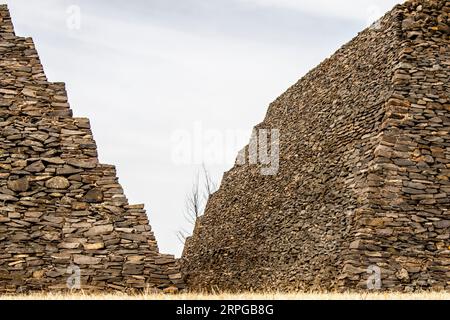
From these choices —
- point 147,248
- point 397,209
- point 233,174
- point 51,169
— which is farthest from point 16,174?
point 233,174

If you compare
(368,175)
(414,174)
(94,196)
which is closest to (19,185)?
(94,196)

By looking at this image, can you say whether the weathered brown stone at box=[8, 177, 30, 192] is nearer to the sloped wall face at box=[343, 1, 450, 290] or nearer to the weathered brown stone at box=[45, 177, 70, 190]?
the weathered brown stone at box=[45, 177, 70, 190]

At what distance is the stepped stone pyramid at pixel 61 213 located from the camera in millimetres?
19250

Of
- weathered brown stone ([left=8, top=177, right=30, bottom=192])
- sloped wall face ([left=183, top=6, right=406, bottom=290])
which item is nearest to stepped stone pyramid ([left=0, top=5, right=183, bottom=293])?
weathered brown stone ([left=8, top=177, right=30, bottom=192])

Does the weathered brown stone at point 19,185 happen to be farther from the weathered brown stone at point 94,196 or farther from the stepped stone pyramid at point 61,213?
the weathered brown stone at point 94,196

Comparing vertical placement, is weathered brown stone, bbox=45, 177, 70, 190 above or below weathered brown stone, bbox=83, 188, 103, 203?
above

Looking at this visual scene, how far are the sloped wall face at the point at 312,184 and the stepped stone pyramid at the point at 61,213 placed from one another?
21.6 feet

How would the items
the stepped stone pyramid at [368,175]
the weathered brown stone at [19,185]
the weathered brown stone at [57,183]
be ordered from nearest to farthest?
the weathered brown stone at [19,185] → the weathered brown stone at [57,183] → the stepped stone pyramid at [368,175]

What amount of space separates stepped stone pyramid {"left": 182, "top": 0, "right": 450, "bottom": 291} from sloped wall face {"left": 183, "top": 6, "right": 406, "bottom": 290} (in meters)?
0.07

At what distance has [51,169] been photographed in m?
20.8

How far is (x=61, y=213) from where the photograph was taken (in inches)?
792

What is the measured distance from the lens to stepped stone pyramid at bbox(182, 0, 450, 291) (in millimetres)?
22047

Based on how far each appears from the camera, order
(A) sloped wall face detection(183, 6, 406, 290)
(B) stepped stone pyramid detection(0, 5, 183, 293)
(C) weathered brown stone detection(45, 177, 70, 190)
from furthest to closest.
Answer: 1. (A) sloped wall face detection(183, 6, 406, 290)
2. (C) weathered brown stone detection(45, 177, 70, 190)
3. (B) stepped stone pyramid detection(0, 5, 183, 293)

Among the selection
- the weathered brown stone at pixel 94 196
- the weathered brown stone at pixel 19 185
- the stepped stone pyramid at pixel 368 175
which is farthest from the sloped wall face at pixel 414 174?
the weathered brown stone at pixel 19 185
